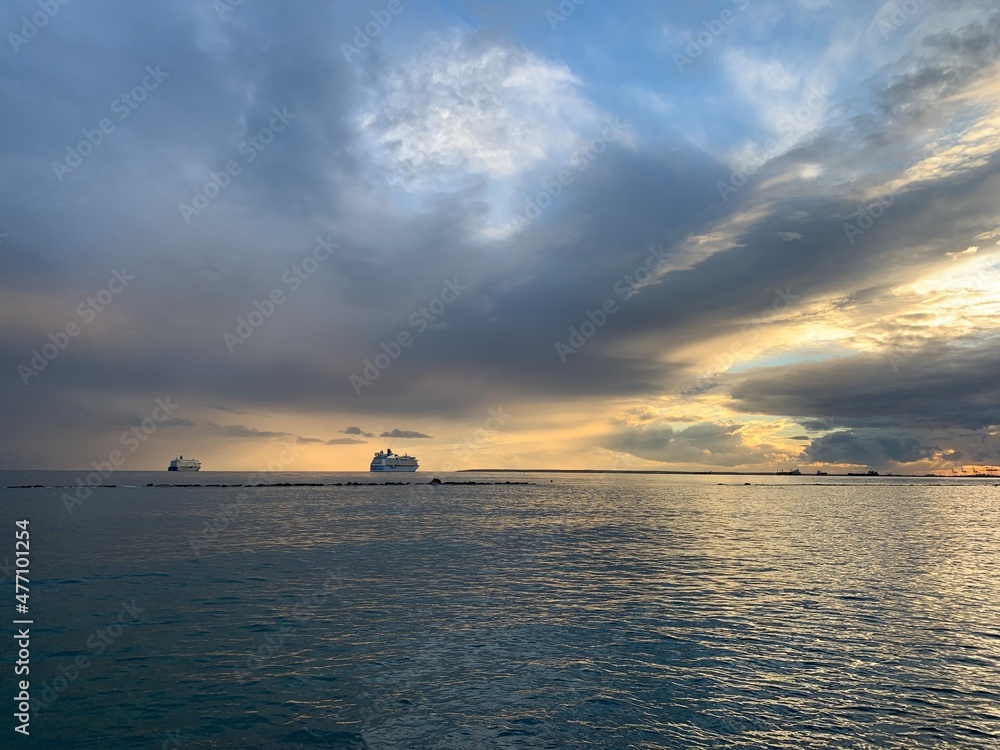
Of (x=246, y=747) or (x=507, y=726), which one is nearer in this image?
(x=246, y=747)

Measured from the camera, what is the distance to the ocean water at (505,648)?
1752 cm

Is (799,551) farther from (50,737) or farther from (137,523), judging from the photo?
(137,523)

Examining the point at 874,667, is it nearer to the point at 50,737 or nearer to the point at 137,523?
the point at 50,737

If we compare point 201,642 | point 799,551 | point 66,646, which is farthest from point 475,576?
point 799,551

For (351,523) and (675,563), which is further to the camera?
(351,523)

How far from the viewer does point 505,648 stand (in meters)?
24.9

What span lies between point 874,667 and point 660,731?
11649 millimetres

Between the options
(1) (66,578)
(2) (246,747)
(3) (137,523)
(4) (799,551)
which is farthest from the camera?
(3) (137,523)

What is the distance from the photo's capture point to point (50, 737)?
1705 centimetres

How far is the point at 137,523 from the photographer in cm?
7931

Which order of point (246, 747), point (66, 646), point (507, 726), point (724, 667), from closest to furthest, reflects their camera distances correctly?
point (246, 747) < point (507, 726) < point (724, 667) < point (66, 646)

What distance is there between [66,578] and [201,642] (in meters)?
22.6

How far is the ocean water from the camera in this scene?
1752cm

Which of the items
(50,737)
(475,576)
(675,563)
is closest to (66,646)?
(50,737)
